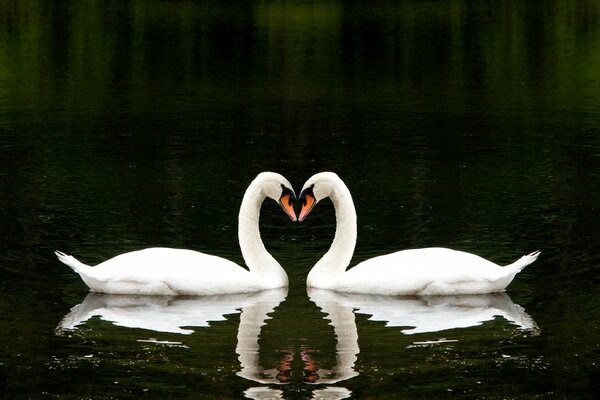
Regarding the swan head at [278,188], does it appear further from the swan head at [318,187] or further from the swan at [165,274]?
the swan at [165,274]

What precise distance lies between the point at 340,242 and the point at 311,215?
175 inches

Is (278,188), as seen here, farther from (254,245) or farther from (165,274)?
(165,274)

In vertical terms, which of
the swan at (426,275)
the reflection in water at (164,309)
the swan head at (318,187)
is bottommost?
the reflection in water at (164,309)

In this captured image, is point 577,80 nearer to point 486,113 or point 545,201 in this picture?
point 486,113

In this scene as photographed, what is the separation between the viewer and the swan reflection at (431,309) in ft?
45.8

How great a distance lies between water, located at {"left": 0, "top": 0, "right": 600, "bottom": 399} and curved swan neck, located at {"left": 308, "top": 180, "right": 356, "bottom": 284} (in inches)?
14.6

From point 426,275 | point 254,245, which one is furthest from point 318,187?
point 426,275

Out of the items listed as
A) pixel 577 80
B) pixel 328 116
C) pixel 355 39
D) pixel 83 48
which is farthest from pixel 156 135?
pixel 355 39

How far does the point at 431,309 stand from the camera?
1462 cm

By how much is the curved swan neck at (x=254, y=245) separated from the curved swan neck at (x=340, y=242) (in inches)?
17.7

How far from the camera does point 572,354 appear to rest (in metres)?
12.9

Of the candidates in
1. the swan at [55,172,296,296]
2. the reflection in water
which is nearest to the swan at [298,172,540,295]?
the reflection in water

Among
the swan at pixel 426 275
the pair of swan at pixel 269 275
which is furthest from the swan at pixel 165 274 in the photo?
the swan at pixel 426 275

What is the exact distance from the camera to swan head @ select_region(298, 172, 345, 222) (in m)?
15.9
